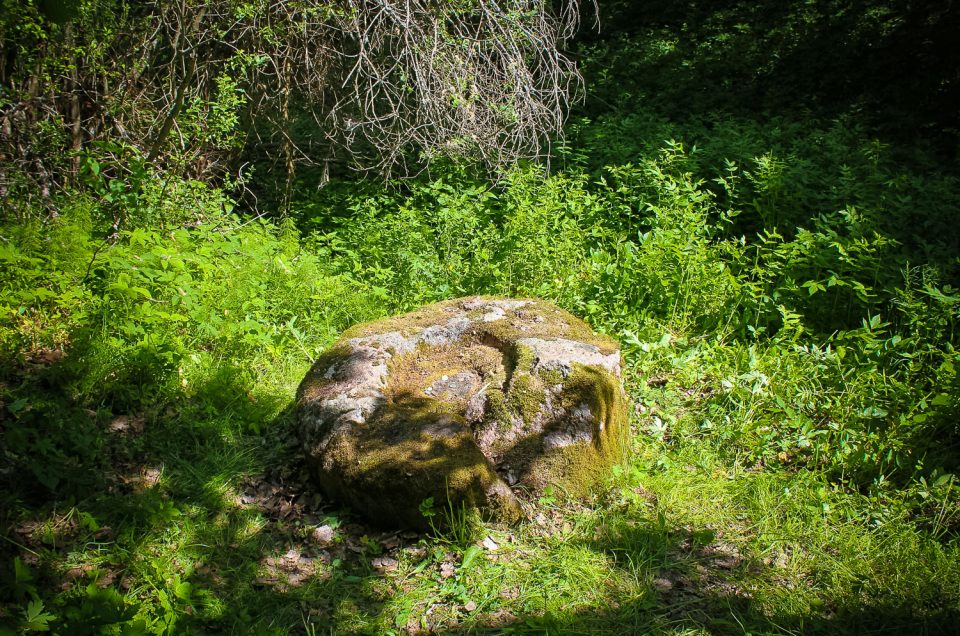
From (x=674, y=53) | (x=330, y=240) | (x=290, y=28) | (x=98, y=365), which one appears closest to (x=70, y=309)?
(x=98, y=365)

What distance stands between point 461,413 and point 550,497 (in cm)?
66

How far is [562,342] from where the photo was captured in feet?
12.2

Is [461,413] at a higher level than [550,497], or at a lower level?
higher

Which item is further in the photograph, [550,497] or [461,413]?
[461,413]

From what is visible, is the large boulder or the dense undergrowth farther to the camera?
the large boulder

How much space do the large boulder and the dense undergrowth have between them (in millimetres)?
206

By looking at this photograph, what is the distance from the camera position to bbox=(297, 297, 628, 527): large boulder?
3.11 m

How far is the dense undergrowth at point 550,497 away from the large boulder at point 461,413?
21 cm

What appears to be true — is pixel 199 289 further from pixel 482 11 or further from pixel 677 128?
pixel 677 128

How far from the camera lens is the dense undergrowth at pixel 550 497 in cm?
283

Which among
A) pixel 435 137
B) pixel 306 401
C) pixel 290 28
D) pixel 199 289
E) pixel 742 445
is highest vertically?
pixel 290 28

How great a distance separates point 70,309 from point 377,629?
2.99m

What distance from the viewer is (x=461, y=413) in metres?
3.54

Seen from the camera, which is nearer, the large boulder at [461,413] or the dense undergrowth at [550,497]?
the dense undergrowth at [550,497]
